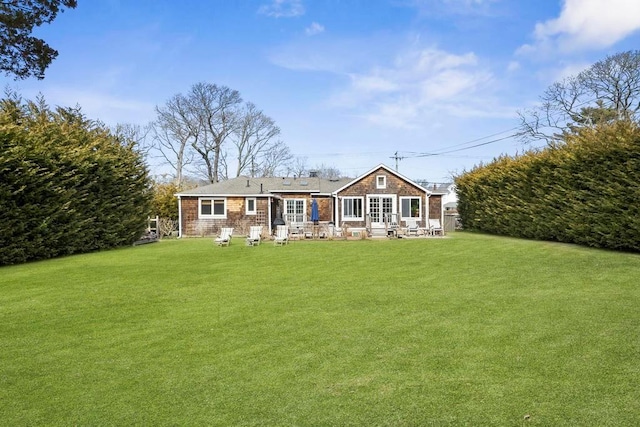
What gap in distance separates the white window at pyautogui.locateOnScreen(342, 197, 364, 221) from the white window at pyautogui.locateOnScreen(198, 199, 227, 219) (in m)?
7.17

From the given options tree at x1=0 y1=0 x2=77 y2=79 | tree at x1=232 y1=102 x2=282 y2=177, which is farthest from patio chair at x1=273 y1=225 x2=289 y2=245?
tree at x1=232 y1=102 x2=282 y2=177

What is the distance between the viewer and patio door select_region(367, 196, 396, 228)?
2545 cm

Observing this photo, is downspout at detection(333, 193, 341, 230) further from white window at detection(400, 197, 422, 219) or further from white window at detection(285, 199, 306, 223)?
white window at detection(400, 197, 422, 219)

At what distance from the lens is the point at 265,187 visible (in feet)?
87.4

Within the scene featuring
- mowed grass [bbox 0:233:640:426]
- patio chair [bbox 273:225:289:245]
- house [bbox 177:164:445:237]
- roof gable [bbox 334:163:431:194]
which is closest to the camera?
mowed grass [bbox 0:233:640:426]

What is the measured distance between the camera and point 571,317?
581cm

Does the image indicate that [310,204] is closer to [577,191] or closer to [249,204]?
[249,204]

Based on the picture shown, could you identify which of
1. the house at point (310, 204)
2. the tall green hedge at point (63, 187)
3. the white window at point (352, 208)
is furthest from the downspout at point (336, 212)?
the tall green hedge at point (63, 187)

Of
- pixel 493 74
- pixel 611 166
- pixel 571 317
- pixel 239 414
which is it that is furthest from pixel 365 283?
pixel 493 74

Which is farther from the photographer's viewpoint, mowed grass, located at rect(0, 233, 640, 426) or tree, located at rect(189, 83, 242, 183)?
tree, located at rect(189, 83, 242, 183)

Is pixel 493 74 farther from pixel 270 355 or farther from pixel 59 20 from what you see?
pixel 270 355

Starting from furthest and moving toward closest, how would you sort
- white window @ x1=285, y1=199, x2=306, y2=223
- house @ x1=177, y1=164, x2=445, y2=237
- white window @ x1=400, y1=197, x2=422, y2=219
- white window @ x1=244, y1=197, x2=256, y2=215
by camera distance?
1. white window @ x1=285, y1=199, x2=306, y2=223
2. white window @ x1=400, y1=197, x2=422, y2=219
3. white window @ x1=244, y1=197, x2=256, y2=215
4. house @ x1=177, y1=164, x2=445, y2=237

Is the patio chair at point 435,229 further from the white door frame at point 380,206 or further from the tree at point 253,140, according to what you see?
the tree at point 253,140

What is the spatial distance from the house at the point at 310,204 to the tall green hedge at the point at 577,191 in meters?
4.85
